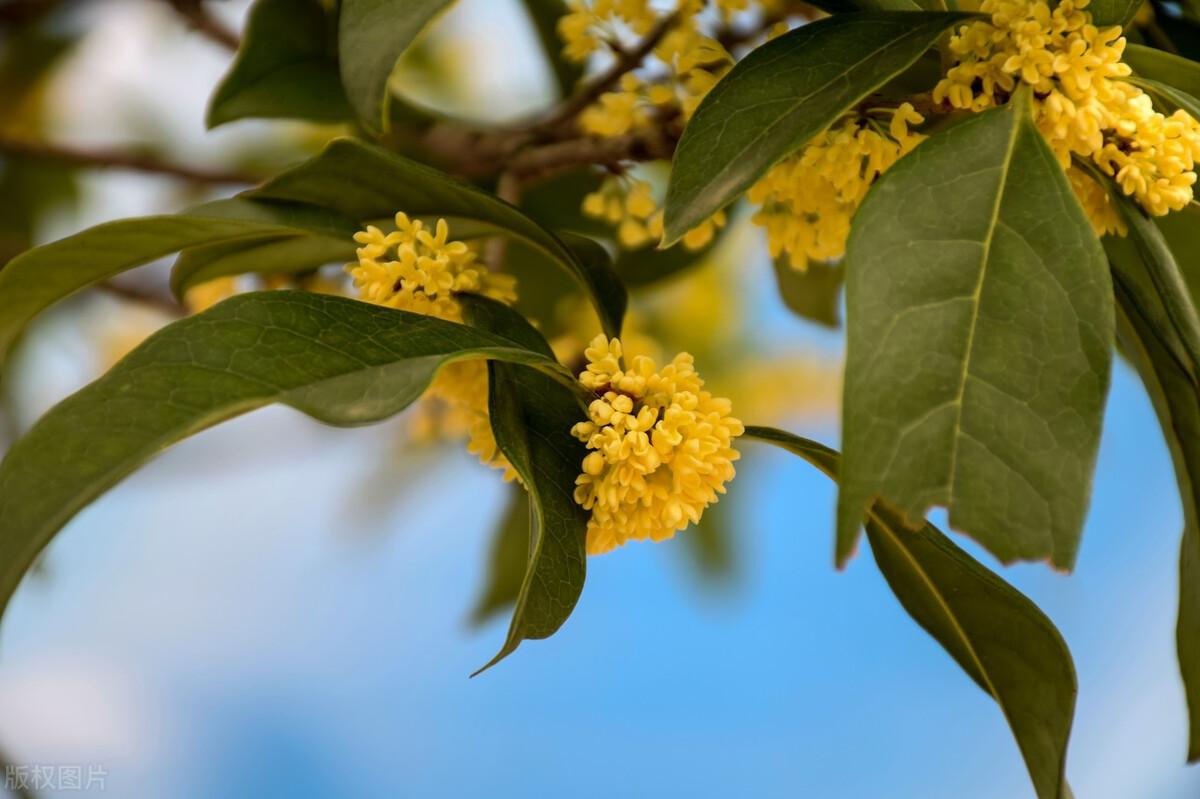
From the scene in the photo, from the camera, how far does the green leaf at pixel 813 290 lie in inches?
28.5

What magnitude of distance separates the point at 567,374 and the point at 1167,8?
0.45m

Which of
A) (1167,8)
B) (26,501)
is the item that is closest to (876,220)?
(26,501)

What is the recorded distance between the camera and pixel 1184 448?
44 centimetres

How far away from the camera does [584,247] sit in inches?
21.7

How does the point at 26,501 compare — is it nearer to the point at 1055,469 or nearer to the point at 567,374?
the point at 567,374

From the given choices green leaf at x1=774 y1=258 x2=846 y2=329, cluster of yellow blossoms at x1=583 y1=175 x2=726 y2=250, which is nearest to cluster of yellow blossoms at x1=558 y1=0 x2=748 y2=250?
cluster of yellow blossoms at x1=583 y1=175 x2=726 y2=250

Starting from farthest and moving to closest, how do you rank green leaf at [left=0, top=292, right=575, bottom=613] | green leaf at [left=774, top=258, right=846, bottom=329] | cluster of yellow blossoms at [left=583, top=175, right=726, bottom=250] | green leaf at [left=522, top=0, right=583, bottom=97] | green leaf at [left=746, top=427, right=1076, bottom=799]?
green leaf at [left=522, top=0, right=583, bottom=97], green leaf at [left=774, top=258, right=846, bottom=329], cluster of yellow blossoms at [left=583, top=175, right=726, bottom=250], green leaf at [left=746, top=427, right=1076, bottom=799], green leaf at [left=0, top=292, right=575, bottom=613]

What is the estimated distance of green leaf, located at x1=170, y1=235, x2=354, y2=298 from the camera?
54cm

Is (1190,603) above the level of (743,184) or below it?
below

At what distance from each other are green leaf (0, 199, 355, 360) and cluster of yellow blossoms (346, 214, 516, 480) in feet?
0.13

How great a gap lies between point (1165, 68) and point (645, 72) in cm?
26

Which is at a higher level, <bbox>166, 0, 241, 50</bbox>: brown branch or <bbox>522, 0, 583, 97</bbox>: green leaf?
<bbox>166, 0, 241, 50</bbox>: brown branch

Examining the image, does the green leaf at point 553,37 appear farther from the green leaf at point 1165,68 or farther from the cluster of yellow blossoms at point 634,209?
the green leaf at point 1165,68

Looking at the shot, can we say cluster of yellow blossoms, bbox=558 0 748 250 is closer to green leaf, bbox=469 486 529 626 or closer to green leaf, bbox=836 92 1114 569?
green leaf, bbox=836 92 1114 569
